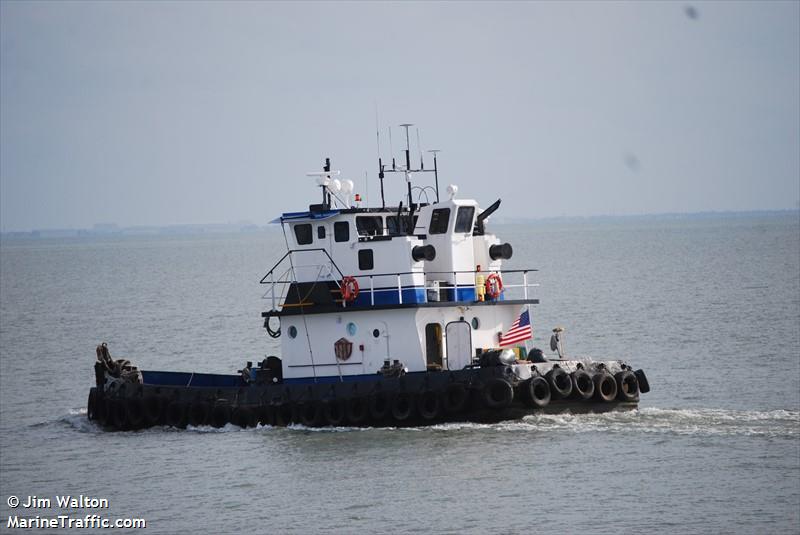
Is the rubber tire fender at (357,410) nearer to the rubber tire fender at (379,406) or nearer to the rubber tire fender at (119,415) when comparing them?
the rubber tire fender at (379,406)

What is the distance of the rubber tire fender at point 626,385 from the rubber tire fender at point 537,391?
1.71 meters

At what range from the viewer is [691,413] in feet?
92.2

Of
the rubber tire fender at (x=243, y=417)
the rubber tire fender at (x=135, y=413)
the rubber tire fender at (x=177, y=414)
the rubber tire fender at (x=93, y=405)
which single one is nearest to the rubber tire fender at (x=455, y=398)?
the rubber tire fender at (x=243, y=417)

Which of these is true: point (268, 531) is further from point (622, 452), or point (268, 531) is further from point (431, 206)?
point (431, 206)

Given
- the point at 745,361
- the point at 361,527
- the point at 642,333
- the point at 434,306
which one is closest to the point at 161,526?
the point at 361,527

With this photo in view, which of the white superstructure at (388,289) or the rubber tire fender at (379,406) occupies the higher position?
the white superstructure at (388,289)

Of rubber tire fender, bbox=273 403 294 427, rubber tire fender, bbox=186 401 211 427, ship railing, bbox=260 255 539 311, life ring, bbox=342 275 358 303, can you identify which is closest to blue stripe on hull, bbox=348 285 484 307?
ship railing, bbox=260 255 539 311

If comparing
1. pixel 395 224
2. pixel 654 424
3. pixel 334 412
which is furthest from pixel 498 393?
pixel 395 224

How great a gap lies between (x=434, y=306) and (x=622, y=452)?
16.6ft

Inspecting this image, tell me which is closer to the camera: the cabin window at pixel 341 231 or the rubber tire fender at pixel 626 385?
the rubber tire fender at pixel 626 385

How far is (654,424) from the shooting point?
2695cm

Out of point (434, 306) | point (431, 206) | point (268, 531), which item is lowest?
point (268, 531)

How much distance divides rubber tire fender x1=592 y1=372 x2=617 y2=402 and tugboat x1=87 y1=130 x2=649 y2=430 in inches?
1.1

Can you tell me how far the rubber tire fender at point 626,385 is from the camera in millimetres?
27828
